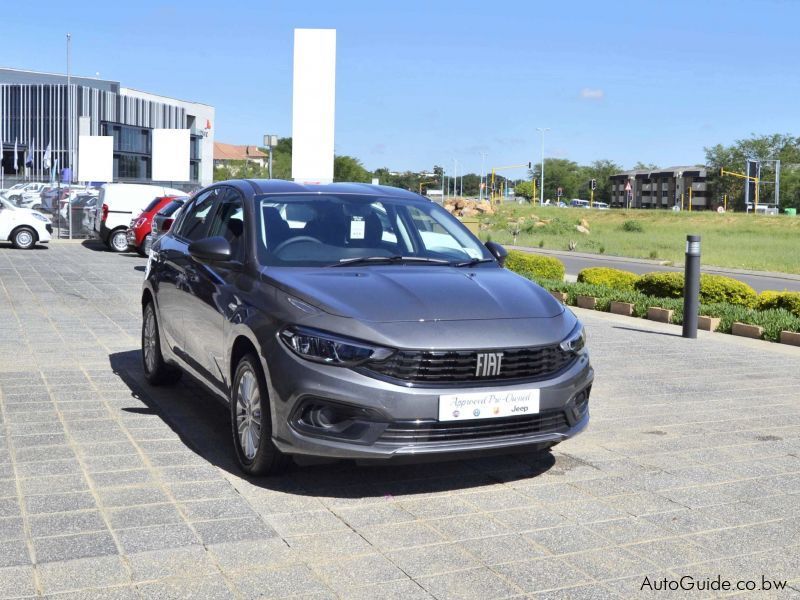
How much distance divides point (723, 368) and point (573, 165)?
18026 centimetres

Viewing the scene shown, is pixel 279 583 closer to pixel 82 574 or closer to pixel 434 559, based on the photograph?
pixel 434 559

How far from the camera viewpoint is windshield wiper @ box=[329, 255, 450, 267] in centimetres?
553

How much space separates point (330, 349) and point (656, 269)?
1065 inches

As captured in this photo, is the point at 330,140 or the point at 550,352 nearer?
the point at 550,352

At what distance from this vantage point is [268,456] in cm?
493

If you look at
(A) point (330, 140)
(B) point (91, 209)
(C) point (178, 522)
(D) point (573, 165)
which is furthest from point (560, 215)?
(D) point (573, 165)

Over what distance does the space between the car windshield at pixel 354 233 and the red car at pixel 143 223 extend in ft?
55.9

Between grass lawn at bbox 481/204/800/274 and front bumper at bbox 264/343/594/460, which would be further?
grass lawn at bbox 481/204/800/274

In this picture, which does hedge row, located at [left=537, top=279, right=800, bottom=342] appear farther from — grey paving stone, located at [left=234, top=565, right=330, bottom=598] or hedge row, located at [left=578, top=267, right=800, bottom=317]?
grey paving stone, located at [left=234, top=565, right=330, bottom=598]

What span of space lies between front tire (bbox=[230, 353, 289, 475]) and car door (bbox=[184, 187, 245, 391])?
11.4 inches

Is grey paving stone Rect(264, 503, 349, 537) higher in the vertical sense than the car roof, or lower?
lower

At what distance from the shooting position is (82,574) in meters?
3.77

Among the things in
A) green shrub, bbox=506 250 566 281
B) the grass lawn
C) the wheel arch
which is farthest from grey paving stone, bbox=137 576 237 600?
the grass lawn

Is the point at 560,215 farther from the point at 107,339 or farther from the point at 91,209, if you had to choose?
the point at 107,339
